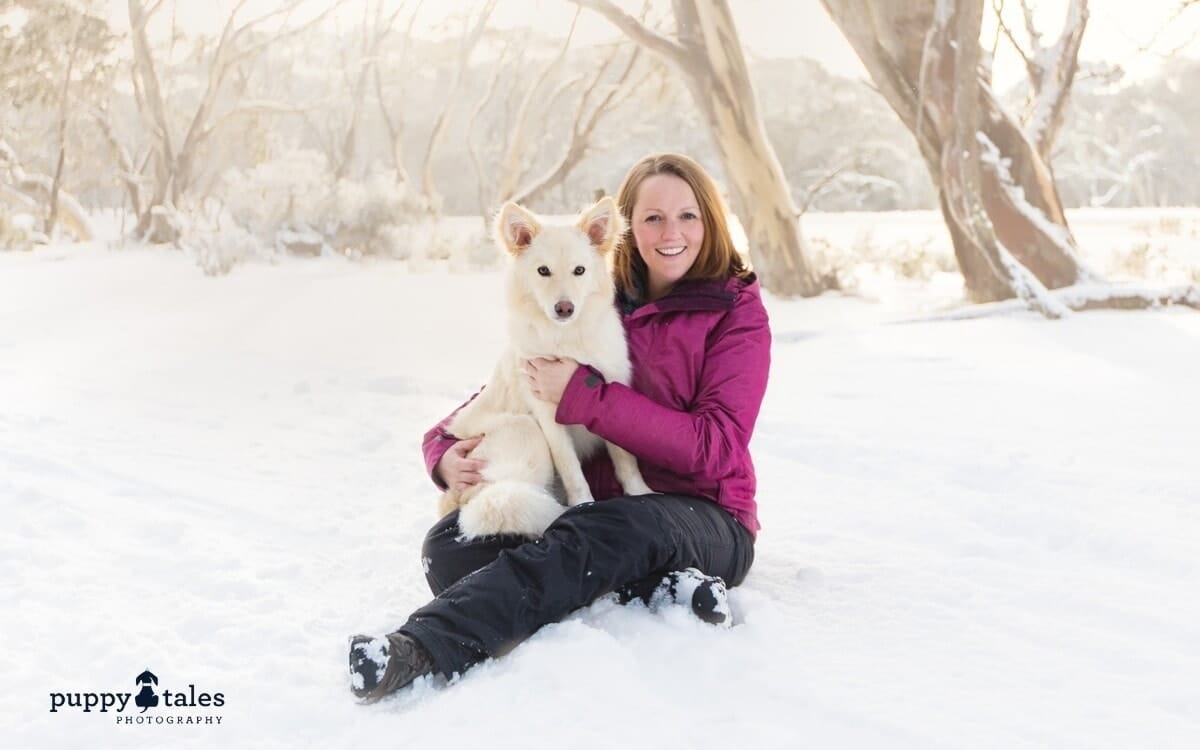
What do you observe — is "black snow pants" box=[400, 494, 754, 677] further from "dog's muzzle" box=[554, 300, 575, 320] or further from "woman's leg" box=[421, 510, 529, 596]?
"dog's muzzle" box=[554, 300, 575, 320]

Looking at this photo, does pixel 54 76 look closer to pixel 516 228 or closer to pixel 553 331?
pixel 516 228

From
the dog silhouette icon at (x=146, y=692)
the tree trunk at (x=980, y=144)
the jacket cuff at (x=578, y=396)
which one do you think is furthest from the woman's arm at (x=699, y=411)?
the tree trunk at (x=980, y=144)

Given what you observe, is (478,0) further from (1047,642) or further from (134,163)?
(1047,642)

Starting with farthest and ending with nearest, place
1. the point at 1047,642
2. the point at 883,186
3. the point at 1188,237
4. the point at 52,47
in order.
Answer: the point at 883,186 < the point at 52,47 < the point at 1188,237 < the point at 1047,642

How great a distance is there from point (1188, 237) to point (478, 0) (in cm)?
810

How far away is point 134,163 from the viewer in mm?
10164

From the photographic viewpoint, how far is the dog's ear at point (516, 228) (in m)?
1.88

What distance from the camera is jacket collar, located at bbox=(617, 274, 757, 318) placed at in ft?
6.28

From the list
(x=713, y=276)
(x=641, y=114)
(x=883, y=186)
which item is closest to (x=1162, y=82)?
(x=883, y=186)

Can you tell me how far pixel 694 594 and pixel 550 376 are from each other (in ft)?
1.62

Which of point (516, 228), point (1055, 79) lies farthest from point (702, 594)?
point (1055, 79)

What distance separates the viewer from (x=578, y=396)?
1773 millimetres

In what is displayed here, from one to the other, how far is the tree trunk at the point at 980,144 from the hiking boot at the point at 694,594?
457 cm

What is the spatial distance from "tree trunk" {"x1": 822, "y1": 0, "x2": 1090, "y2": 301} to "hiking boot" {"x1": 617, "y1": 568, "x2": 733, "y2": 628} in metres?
4.57
